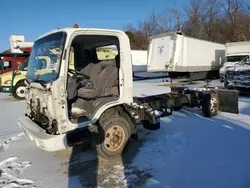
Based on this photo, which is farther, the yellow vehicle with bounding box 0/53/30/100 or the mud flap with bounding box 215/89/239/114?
the yellow vehicle with bounding box 0/53/30/100

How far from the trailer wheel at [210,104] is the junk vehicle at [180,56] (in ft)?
25.3

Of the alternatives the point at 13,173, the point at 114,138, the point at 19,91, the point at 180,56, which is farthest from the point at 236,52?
the point at 13,173

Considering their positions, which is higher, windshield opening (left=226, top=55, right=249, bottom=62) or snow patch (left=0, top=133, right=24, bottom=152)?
windshield opening (left=226, top=55, right=249, bottom=62)

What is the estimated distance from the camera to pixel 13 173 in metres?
3.87

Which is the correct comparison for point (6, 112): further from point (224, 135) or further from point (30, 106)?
point (224, 135)

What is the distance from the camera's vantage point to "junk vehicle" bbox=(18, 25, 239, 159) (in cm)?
359

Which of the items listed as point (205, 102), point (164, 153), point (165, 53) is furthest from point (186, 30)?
point (164, 153)

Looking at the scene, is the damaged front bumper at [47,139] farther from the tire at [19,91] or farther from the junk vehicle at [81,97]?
the tire at [19,91]

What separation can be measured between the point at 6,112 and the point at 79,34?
6.94 m

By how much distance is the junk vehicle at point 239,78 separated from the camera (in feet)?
33.0

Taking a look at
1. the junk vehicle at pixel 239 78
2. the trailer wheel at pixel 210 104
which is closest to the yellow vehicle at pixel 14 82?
the trailer wheel at pixel 210 104

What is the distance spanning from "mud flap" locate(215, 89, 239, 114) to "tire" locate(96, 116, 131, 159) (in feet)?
11.9

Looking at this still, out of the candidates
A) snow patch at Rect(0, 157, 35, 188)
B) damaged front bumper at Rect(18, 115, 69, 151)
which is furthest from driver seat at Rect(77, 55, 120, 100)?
snow patch at Rect(0, 157, 35, 188)

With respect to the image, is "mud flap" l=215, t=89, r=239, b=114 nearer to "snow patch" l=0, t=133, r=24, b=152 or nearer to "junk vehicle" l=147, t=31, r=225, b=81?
"snow patch" l=0, t=133, r=24, b=152
